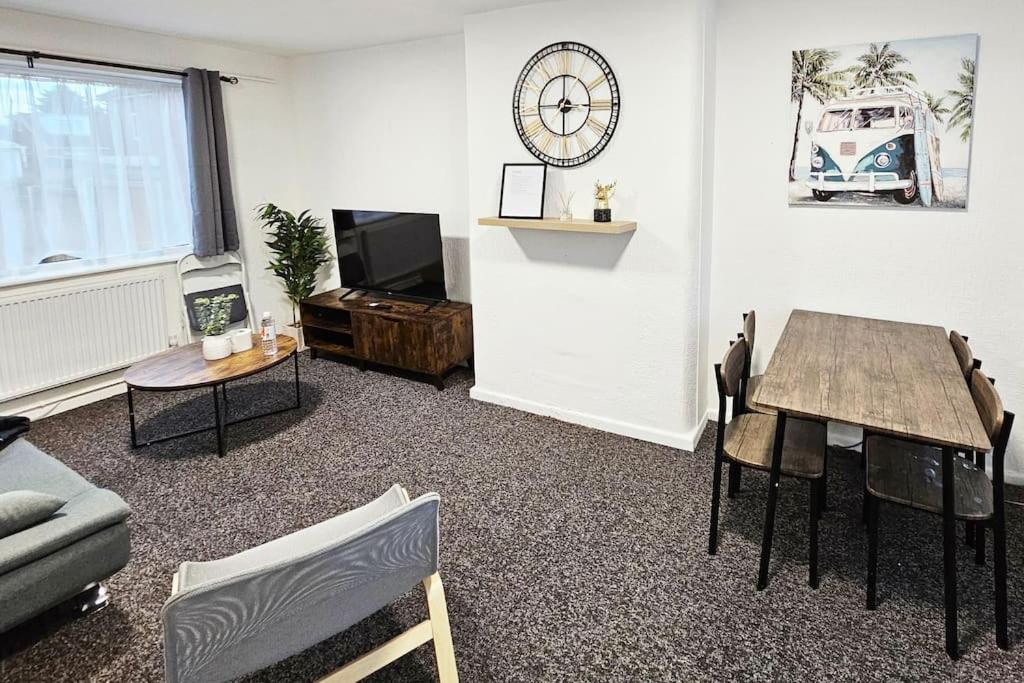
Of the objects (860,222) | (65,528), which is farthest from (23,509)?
(860,222)

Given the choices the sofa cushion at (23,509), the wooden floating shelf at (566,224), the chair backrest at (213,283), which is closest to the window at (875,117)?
the wooden floating shelf at (566,224)

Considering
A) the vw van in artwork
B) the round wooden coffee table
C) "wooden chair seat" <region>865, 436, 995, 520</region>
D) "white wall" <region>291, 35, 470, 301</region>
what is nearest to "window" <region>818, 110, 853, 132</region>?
the vw van in artwork

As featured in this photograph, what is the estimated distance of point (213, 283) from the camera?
16.1 ft

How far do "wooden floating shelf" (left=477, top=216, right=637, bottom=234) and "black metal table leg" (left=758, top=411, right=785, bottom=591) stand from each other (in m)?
1.37

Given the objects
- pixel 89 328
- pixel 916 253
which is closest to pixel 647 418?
pixel 916 253

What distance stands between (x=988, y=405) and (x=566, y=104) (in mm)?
2395

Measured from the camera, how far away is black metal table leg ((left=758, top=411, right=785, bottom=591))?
2248 millimetres

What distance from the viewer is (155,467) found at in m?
3.43

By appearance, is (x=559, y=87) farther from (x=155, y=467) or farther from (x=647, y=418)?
(x=155, y=467)

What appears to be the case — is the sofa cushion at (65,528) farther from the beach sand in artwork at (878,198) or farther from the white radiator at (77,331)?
the beach sand in artwork at (878,198)

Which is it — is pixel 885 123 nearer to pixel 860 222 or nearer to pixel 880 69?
pixel 880 69

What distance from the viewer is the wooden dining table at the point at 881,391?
2006 millimetres

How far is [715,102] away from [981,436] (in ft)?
7.12

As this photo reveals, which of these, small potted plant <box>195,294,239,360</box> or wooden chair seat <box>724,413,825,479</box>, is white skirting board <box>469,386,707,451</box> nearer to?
wooden chair seat <box>724,413,825,479</box>
